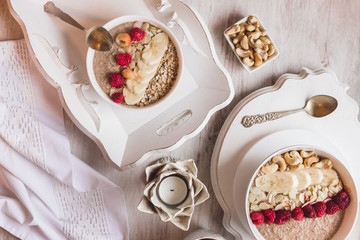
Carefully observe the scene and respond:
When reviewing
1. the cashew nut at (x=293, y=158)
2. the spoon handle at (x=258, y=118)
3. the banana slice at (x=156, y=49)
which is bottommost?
the cashew nut at (x=293, y=158)

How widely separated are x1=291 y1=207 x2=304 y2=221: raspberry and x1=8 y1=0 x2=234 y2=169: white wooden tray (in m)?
0.34

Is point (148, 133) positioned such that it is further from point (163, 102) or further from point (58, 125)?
point (58, 125)

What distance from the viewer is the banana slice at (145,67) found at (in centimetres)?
110

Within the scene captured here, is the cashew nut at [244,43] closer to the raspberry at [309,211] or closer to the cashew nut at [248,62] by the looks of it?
the cashew nut at [248,62]

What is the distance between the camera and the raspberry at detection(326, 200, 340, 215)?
1.11 m

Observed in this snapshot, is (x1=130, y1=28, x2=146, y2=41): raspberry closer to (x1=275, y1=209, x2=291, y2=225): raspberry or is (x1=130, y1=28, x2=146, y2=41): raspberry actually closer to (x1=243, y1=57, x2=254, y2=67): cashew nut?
(x1=243, y1=57, x2=254, y2=67): cashew nut

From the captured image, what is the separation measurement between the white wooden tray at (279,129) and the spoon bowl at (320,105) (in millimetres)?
15

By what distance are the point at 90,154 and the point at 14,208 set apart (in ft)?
0.88

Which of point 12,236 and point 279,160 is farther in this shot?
point 12,236

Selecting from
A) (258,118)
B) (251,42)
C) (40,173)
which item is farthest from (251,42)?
(40,173)

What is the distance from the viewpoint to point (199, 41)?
1.11 meters

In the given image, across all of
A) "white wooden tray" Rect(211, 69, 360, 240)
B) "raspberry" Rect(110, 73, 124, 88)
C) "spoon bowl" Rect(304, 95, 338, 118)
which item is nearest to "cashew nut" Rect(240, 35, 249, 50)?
"white wooden tray" Rect(211, 69, 360, 240)

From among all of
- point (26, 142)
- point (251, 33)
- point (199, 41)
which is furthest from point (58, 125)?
point (251, 33)

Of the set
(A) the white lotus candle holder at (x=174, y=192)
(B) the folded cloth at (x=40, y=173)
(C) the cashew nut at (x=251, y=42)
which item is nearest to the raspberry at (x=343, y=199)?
(A) the white lotus candle holder at (x=174, y=192)
